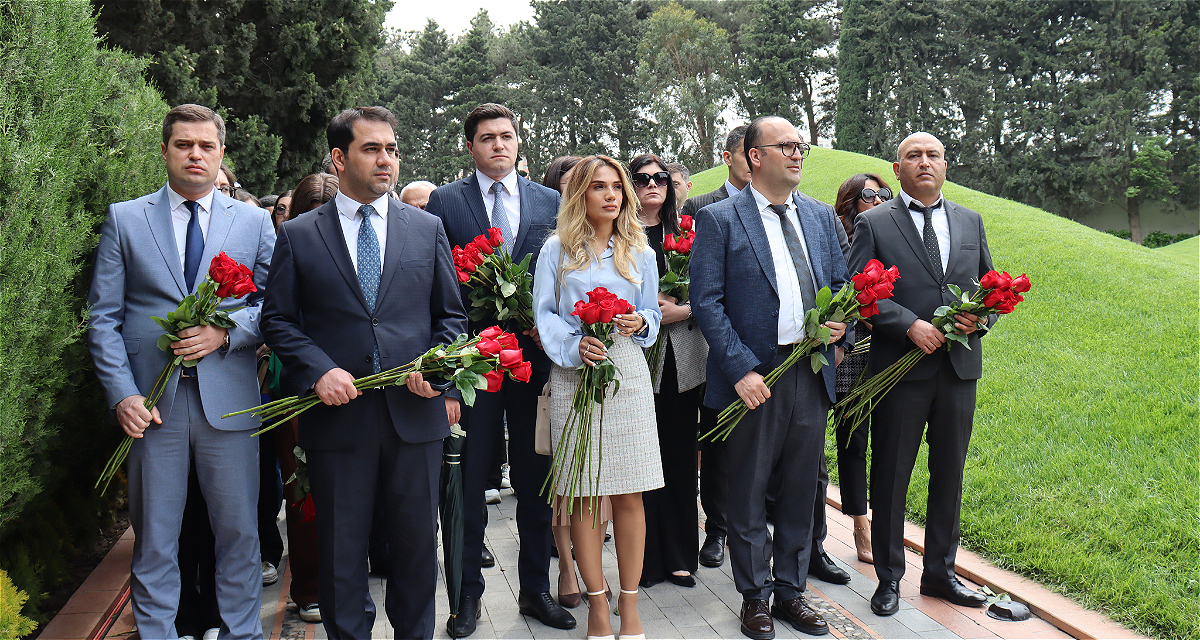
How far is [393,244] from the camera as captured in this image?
11.6 ft

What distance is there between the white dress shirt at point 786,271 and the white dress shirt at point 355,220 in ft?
6.33

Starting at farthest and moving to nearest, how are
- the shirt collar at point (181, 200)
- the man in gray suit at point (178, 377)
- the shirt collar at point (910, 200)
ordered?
the shirt collar at point (910, 200)
the shirt collar at point (181, 200)
the man in gray suit at point (178, 377)

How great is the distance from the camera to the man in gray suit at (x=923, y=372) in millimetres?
4273

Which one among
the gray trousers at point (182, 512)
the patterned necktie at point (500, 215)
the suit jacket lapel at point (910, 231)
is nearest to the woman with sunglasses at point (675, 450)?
the patterned necktie at point (500, 215)

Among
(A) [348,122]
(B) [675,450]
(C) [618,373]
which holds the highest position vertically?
(A) [348,122]

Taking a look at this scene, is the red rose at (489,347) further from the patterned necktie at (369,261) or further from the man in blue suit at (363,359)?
the patterned necktie at (369,261)

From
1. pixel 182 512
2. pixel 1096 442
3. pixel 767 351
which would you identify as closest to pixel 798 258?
pixel 767 351

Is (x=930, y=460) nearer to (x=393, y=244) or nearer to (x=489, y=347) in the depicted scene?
(x=489, y=347)

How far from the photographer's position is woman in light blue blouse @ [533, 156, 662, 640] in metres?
3.80

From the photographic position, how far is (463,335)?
11.3 feet

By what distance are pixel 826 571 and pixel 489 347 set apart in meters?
2.70

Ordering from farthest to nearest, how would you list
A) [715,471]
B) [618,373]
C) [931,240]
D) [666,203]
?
[715,471], [666,203], [931,240], [618,373]

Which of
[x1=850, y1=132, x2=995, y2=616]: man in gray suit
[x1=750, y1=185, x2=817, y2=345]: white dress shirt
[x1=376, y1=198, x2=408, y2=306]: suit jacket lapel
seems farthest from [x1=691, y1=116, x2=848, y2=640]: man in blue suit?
[x1=376, y1=198, x2=408, y2=306]: suit jacket lapel

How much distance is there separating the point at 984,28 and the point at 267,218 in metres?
42.5
